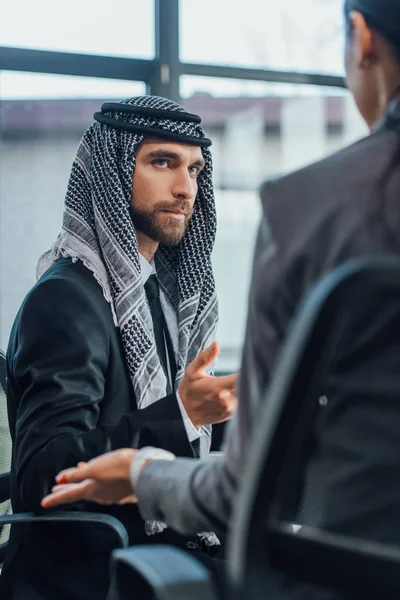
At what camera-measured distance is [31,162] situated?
3953 mm

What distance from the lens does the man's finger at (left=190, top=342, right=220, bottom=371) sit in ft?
4.25

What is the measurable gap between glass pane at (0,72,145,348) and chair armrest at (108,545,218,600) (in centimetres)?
304

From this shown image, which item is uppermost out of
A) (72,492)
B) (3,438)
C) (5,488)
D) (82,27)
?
(82,27)

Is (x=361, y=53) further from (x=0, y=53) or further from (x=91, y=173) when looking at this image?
(x=0, y=53)

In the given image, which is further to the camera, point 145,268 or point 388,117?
point 145,268

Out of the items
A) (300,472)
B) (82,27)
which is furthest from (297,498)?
(82,27)

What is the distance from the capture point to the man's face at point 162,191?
209 centimetres

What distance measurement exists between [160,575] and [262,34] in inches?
143

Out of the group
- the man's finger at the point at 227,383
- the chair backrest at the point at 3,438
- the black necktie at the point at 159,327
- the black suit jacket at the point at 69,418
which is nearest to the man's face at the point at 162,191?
the black necktie at the point at 159,327

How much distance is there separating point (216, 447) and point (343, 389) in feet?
4.48

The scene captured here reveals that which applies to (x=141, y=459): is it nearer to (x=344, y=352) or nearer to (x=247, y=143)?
(x=344, y=352)

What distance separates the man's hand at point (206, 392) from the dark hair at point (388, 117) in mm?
471

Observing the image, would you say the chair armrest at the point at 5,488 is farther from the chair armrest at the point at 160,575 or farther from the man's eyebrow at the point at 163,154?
the chair armrest at the point at 160,575

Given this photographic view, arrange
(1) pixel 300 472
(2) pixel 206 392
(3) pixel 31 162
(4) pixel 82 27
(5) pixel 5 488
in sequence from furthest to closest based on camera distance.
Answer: (3) pixel 31 162 → (4) pixel 82 27 → (5) pixel 5 488 → (2) pixel 206 392 → (1) pixel 300 472
